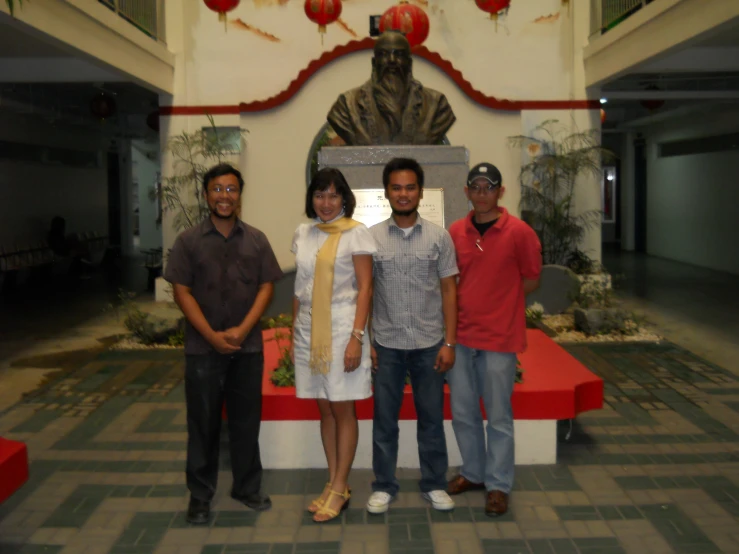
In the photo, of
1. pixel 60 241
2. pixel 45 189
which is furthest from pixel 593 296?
pixel 45 189

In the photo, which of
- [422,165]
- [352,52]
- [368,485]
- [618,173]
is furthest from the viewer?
[618,173]

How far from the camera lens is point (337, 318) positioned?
300 cm

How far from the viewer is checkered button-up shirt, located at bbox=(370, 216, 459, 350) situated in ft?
10.1

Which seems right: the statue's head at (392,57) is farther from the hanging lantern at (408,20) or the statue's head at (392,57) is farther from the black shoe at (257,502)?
the black shoe at (257,502)

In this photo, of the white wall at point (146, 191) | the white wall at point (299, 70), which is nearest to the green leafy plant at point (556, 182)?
the white wall at point (299, 70)

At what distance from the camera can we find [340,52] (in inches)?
375

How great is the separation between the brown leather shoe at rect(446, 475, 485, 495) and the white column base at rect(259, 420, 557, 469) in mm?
396

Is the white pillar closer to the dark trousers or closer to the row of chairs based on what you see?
the row of chairs

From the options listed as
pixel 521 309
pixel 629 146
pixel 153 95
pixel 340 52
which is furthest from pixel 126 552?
pixel 629 146

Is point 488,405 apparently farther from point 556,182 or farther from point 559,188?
point 559,188

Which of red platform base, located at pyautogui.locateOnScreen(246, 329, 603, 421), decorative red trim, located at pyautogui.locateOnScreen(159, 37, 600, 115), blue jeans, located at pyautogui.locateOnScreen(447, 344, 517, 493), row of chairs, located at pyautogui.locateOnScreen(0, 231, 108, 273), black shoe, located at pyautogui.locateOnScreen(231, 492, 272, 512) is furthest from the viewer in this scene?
row of chairs, located at pyautogui.locateOnScreen(0, 231, 108, 273)

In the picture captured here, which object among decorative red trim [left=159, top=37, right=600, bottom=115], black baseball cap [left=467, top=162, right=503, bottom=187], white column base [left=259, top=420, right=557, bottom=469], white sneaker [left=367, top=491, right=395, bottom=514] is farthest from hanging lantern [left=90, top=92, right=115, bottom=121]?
white sneaker [left=367, top=491, right=395, bottom=514]

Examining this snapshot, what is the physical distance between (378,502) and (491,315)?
93cm

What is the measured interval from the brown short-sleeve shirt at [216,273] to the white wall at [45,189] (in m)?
9.99
